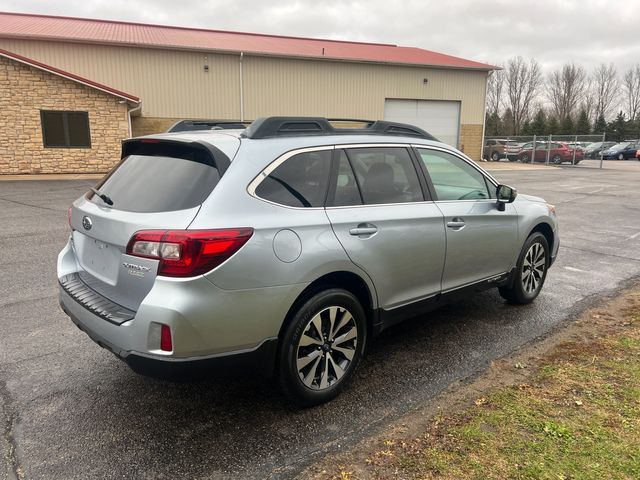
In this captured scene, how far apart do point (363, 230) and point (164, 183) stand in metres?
1.26

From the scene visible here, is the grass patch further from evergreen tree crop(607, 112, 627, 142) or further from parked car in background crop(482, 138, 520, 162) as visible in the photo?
evergreen tree crop(607, 112, 627, 142)

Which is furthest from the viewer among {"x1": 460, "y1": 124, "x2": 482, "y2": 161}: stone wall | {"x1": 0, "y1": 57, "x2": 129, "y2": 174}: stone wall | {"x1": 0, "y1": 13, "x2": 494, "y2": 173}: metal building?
{"x1": 460, "y1": 124, "x2": 482, "y2": 161}: stone wall

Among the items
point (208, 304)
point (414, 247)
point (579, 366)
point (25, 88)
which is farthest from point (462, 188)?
point (25, 88)

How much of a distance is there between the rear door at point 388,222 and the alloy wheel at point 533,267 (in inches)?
60.2

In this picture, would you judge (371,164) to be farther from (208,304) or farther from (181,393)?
(181,393)

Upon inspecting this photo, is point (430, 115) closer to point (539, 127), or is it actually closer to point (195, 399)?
point (195, 399)

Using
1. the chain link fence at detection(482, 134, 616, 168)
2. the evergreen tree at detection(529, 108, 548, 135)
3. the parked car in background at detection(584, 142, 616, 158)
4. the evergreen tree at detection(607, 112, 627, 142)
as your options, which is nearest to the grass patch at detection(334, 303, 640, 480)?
the chain link fence at detection(482, 134, 616, 168)

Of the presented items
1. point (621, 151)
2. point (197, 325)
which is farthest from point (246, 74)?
point (621, 151)

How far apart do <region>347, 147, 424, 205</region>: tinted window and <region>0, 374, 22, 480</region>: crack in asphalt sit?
2.51 metres

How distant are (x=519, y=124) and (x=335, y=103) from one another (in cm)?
5562

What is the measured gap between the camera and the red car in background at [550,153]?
33.5 meters

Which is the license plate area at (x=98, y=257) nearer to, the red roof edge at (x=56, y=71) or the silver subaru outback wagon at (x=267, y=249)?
the silver subaru outback wagon at (x=267, y=249)

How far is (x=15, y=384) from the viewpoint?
3.43 m

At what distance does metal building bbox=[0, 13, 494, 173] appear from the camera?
22781 mm
